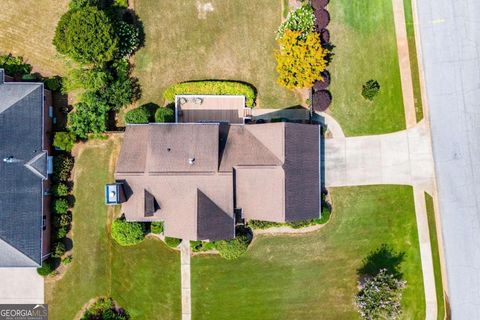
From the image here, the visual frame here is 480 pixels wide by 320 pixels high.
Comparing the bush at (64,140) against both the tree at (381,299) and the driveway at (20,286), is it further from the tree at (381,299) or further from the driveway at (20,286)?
the tree at (381,299)

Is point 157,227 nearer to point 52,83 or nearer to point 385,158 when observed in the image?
point 52,83

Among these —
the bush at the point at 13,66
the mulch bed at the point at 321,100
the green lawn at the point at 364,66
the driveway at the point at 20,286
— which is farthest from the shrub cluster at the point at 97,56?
the green lawn at the point at 364,66

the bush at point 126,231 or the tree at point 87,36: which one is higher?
the tree at point 87,36

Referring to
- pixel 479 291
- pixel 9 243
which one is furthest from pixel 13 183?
pixel 479 291

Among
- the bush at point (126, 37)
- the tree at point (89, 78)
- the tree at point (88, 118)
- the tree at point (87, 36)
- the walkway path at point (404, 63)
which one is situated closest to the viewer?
the tree at point (87, 36)

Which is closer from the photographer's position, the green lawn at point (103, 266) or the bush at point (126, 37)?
the bush at point (126, 37)

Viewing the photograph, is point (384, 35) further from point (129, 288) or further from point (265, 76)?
point (129, 288)
